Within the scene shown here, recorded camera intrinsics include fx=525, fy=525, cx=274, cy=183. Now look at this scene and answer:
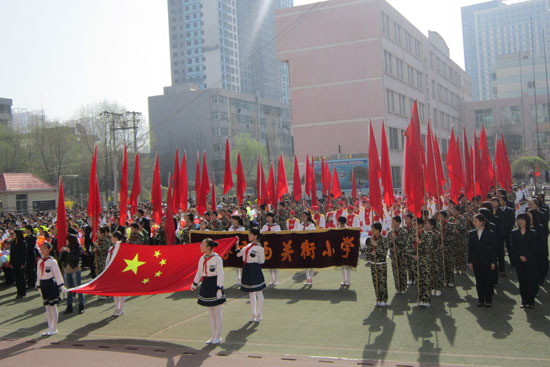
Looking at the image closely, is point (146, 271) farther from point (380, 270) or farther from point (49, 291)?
point (380, 270)

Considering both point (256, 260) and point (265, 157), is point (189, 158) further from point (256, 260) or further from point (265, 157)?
point (256, 260)

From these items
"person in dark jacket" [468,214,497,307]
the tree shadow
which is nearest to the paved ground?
the tree shadow

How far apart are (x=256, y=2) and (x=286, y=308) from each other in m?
136

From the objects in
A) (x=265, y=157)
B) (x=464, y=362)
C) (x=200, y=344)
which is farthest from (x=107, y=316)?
(x=265, y=157)

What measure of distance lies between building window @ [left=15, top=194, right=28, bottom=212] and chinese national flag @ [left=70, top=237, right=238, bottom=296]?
33.0 meters

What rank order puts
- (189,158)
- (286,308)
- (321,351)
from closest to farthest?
(321,351), (286,308), (189,158)

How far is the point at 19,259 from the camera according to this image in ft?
45.3

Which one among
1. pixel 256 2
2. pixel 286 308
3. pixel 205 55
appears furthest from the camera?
pixel 256 2

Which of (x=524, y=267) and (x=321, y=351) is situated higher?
(x=524, y=267)

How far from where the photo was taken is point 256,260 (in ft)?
33.3

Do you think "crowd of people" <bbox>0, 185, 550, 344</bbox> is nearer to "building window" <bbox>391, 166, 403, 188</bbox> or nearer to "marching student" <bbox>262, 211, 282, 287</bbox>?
"marching student" <bbox>262, 211, 282, 287</bbox>

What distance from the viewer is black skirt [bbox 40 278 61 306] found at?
9.89 meters

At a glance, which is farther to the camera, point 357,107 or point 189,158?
point 189,158

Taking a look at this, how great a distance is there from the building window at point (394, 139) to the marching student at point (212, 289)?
40888mm
